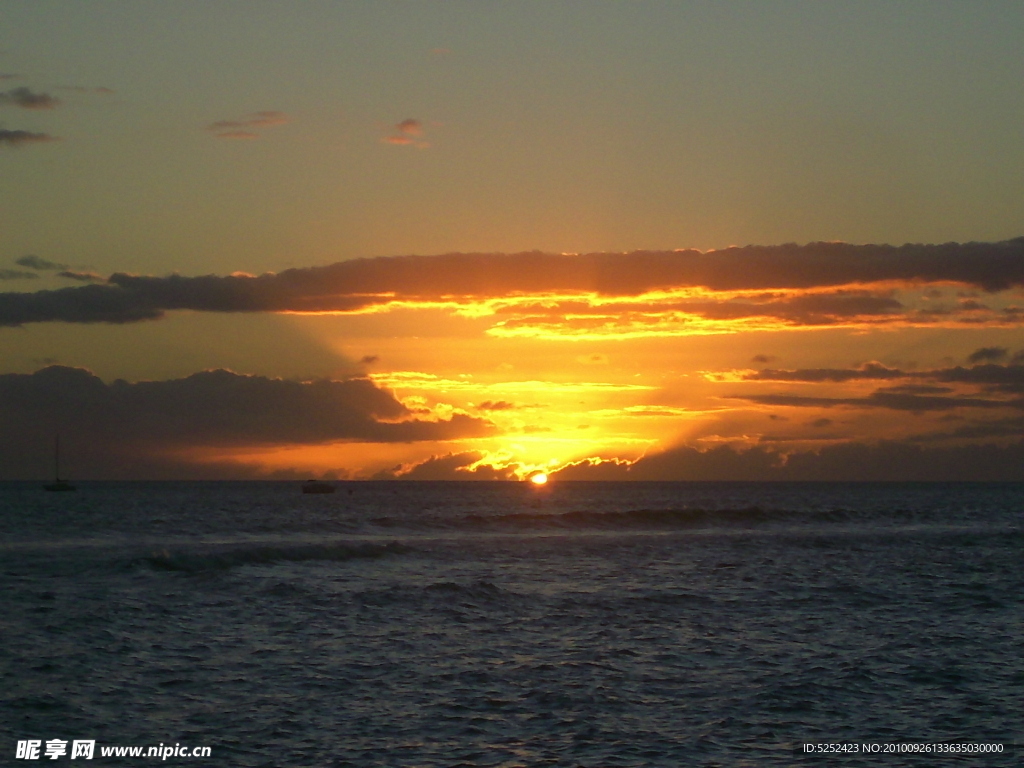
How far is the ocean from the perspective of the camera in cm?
1864

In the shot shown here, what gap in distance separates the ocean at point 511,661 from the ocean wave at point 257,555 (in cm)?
50

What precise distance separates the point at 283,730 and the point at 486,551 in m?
43.0

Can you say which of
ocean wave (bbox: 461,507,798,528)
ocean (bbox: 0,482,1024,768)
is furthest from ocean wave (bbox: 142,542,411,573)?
ocean wave (bbox: 461,507,798,528)

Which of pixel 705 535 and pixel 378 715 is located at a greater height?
pixel 378 715

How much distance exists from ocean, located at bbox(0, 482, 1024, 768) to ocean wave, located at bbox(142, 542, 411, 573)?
1.64 ft

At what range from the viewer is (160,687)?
75.3ft

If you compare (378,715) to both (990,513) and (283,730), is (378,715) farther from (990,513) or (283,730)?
(990,513)

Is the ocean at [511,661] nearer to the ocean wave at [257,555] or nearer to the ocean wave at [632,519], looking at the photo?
the ocean wave at [257,555]

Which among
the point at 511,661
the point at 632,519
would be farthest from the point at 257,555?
the point at 632,519

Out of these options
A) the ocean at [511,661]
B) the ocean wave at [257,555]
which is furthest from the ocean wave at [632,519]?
the ocean at [511,661]

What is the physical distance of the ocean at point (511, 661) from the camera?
61.2ft

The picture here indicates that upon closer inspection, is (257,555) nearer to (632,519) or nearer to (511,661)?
(511,661)

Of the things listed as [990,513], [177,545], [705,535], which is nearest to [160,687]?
[177,545]

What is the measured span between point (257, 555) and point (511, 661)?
115ft
